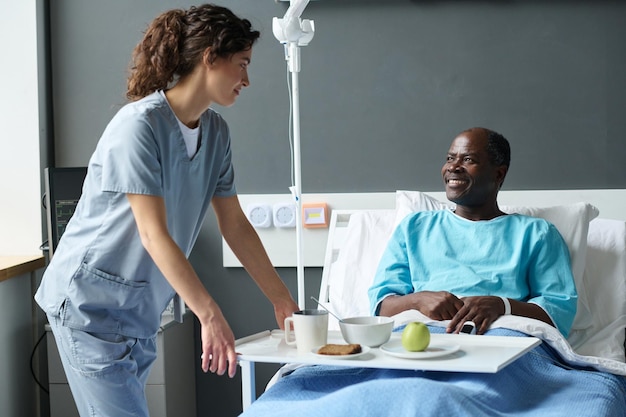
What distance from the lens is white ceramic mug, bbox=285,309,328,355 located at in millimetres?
1654

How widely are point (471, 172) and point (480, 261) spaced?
0.26 metres

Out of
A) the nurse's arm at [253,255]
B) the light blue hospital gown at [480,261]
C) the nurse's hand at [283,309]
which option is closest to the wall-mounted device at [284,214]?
the light blue hospital gown at [480,261]

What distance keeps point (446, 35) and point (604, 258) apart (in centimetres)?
91

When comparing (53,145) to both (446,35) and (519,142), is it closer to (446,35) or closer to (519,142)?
(446,35)

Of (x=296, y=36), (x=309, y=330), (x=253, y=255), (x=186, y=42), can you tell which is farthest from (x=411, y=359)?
(x=296, y=36)

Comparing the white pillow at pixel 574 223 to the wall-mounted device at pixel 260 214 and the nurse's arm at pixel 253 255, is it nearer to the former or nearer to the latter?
the wall-mounted device at pixel 260 214

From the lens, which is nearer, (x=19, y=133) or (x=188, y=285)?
(x=188, y=285)

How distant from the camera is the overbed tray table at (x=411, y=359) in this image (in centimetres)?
154

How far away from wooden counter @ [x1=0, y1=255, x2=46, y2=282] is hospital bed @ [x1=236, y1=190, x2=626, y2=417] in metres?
1.01

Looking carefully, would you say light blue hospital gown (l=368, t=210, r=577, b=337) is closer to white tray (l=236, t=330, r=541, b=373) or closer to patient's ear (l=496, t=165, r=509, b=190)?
patient's ear (l=496, t=165, r=509, b=190)

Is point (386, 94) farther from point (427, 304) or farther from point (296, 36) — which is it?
point (427, 304)

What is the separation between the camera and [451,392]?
150 cm

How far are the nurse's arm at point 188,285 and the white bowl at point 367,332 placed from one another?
271 millimetres

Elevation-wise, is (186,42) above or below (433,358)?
above
